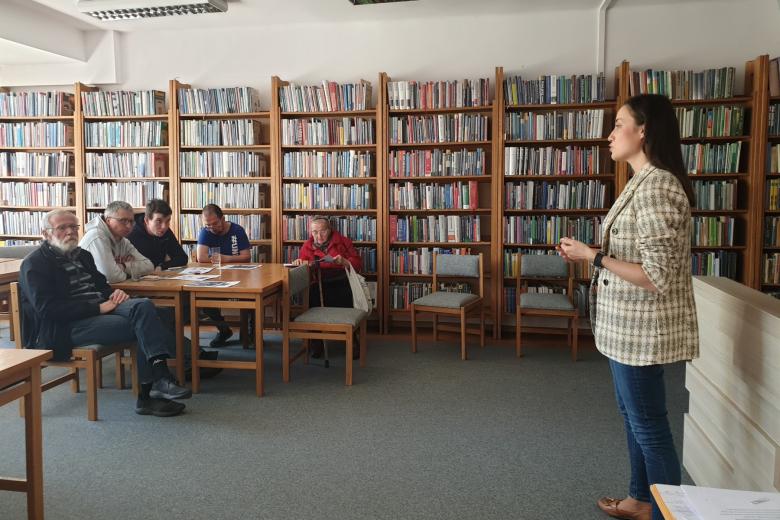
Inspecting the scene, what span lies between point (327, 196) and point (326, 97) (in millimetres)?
923

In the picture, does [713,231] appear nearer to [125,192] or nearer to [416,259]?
[416,259]

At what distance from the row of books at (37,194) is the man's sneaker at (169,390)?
3.64m

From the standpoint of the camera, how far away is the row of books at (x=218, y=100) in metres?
5.90

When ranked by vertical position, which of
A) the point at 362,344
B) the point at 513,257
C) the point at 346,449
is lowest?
the point at 346,449

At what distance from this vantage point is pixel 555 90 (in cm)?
528

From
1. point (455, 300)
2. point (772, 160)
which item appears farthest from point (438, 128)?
point (772, 160)

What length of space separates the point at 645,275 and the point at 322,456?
1828mm

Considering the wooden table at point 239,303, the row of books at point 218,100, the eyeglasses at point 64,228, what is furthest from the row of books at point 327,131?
the eyeglasses at point 64,228

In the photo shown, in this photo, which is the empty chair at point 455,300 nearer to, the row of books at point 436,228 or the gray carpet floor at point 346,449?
the row of books at point 436,228

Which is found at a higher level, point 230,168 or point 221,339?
point 230,168

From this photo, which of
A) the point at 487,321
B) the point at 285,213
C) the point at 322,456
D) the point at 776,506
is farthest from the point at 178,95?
the point at 776,506

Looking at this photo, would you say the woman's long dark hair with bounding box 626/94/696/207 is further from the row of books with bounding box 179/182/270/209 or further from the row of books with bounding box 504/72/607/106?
the row of books with bounding box 179/182/270/209

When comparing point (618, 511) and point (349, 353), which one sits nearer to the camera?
point (618, 511)

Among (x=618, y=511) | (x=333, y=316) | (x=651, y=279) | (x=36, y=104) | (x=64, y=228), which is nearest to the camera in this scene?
(x=651, y=279)
